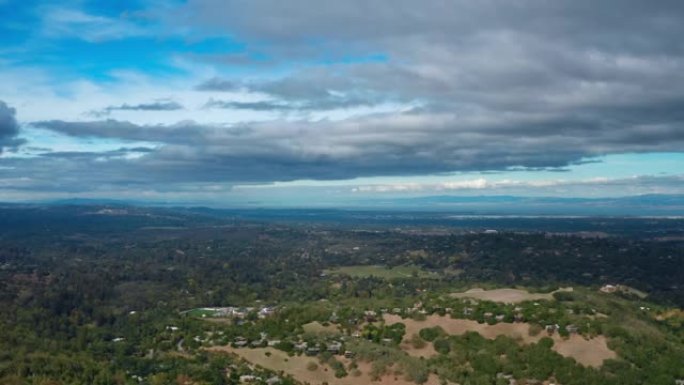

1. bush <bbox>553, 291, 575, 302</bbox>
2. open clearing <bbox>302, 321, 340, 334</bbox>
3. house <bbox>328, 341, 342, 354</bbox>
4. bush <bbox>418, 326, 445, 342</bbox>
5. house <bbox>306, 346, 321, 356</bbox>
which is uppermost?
bush <bbox>553, 291, 575, 302</bbox>

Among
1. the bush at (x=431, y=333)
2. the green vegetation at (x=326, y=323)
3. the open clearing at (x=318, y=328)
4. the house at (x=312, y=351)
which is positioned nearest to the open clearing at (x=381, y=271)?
the green vegetation at (x=326, y=323)

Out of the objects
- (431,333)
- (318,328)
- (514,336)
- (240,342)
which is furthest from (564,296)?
(240,342)

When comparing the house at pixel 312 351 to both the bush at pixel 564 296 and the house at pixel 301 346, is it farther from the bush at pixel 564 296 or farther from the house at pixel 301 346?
the bush at pixel 564 296

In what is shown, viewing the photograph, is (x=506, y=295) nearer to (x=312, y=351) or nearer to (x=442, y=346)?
(x=442, y=346)

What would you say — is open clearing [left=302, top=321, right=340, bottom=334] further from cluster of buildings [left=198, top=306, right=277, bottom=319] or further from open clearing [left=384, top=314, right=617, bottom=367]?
cluster of buildings [left=198, top=306, right=277, bottom=319]

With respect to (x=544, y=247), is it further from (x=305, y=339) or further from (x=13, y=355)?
(x=13, y=355)

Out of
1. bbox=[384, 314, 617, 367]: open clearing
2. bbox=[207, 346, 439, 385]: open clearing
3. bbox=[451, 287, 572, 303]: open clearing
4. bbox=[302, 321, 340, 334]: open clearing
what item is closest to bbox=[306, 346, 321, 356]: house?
bbox=[207, 346, 439, 385]: open clearing

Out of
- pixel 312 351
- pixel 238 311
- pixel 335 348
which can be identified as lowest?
pixel 238 311

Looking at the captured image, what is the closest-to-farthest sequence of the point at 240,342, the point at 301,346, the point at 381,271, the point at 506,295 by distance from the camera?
the point at 301,346 < the point at 240,342 < the point at 506,295 < the point at 381,271
